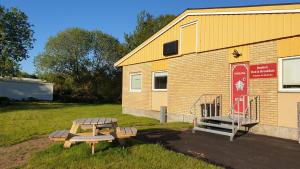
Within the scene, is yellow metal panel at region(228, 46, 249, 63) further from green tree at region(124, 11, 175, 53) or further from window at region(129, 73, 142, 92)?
green tree at region(124, 11, 175, 53)

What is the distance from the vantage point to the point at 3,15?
39.1 metres

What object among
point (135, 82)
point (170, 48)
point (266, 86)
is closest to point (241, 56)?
point (266, 86)

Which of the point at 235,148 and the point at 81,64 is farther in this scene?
the point at 81,64

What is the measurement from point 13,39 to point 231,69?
3320 centimetres

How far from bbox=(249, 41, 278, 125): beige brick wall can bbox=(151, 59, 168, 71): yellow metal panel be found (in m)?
6.11

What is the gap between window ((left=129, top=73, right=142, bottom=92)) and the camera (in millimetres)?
19969

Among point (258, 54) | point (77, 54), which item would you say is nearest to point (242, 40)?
point (258, 54)

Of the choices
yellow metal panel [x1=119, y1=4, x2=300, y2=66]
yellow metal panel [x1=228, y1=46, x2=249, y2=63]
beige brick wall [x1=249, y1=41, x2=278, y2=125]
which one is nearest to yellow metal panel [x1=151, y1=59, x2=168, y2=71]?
yellow metal panel [x1=119, y1=4, x2=300, y2=66]

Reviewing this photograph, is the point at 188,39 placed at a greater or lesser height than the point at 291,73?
greater

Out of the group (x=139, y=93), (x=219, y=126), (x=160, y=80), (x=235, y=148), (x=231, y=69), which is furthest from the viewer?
(x=139, y=93)

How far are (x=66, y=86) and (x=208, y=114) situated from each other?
3446 centimetres

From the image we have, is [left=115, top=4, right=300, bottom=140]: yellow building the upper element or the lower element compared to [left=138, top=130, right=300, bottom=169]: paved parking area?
upper

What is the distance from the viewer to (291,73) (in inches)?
412

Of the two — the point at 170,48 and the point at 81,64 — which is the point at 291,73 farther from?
the point at 81,64
